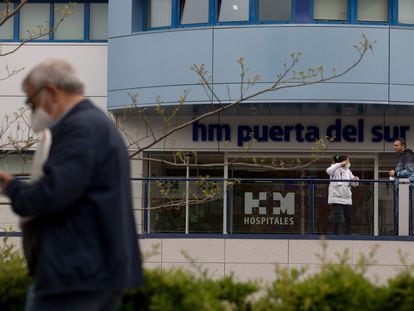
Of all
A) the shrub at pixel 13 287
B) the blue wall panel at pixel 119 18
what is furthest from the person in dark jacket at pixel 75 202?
the blue wall panel at pixel 119 18

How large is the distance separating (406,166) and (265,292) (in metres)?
12.8

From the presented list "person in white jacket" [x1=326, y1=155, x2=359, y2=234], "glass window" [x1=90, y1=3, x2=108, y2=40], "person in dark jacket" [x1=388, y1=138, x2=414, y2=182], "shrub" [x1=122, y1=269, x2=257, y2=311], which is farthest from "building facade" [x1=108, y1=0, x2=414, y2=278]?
"shrub" [x1=122, y1=269, x2=257, y2=311]

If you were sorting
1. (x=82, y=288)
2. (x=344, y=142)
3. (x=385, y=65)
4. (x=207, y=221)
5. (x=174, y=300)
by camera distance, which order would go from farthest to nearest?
1. (x=344, y=142)
2. (x=385, y=65)
3. (x=207, y=221)
4. (x=174, y=300)
5. (x=82, y=288)

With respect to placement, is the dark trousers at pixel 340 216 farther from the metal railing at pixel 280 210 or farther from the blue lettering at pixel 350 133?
the blue lettering at pixel 350 133

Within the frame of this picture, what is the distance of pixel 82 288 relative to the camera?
449 centimetres

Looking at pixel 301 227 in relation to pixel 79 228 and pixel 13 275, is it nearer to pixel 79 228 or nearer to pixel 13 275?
pixel 13 275

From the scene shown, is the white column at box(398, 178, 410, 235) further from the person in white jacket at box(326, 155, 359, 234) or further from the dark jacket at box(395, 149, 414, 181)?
the person in white jacket at box(326, 155, 359, 234)

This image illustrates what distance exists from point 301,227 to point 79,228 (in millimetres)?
13853

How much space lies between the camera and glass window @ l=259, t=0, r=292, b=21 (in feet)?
70.1

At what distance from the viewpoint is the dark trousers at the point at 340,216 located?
59.3 feet

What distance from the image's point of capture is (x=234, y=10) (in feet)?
70.5

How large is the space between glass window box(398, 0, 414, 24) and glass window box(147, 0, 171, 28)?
504 centimetres

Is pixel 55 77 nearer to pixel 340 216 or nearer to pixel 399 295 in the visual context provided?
pixel 399 295

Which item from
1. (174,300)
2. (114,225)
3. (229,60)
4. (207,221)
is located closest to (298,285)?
(174,300)
